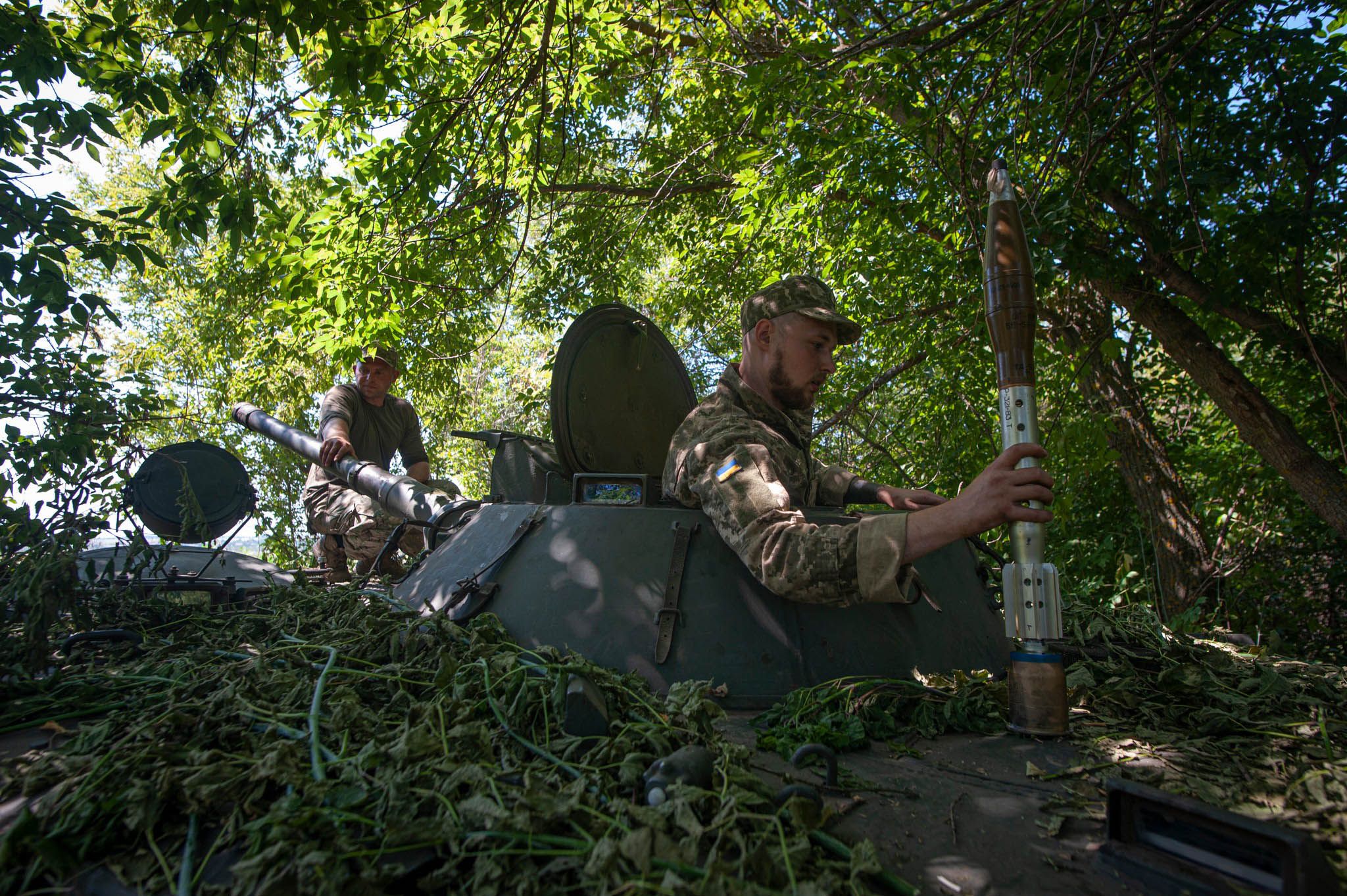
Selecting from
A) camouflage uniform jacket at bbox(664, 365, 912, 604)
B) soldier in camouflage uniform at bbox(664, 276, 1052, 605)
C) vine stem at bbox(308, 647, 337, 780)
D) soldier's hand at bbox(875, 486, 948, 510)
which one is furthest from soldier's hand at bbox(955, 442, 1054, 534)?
vine stem at bbox(308, 647, 337, 780)

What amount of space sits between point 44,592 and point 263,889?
6.04 ft

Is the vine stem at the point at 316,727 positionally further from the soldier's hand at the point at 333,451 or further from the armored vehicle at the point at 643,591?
the soldier's hand at the point at 333,451

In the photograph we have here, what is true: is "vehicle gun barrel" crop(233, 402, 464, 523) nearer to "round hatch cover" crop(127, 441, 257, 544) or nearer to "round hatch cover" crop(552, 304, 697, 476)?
"round hatch cover" crop(127, 441, 257, 544)

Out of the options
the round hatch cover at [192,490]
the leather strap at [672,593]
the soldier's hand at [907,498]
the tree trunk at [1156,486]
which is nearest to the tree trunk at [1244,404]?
the tree trunk at [1156,486]

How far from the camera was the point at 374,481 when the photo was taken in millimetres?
4941

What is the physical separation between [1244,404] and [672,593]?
4.82 m

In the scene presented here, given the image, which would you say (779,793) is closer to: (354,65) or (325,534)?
(354,65)

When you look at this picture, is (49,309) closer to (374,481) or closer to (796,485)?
(374,481)

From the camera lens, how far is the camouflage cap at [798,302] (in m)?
3.35

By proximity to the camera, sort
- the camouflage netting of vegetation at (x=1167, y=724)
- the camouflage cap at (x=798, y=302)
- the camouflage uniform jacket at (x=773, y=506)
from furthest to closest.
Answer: the camouflage cap at (x=798, y=302)
the camouflage uniform jacket at (x=773, y=506)
the camouflage netting of vegetation at (x=1167, y=724)

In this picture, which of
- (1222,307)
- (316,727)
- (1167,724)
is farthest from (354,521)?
(1222,307)

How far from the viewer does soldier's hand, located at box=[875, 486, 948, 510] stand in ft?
11.6

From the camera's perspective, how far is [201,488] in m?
4.54

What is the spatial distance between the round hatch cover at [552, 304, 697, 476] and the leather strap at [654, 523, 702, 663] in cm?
81
